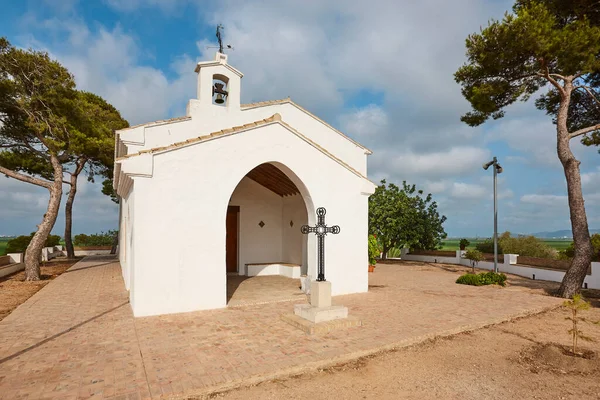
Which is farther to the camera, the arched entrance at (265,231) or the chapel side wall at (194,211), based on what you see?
the arched entrance at (265,231)

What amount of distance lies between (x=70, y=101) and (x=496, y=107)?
17.1 m

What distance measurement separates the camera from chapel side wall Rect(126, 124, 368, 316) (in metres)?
7.74

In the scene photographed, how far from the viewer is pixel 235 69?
1114cm

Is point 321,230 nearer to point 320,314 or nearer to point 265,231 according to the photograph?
point 320,314

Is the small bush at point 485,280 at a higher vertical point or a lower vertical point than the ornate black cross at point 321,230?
lower

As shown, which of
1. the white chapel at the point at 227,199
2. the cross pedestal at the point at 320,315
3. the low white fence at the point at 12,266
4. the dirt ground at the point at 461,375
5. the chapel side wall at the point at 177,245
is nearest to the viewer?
the dirt ground at the point at 461,375

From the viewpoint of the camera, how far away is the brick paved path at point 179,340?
4.55 m

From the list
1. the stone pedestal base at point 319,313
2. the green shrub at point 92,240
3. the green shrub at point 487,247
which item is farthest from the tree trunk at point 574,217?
the green shrub at point 92,240

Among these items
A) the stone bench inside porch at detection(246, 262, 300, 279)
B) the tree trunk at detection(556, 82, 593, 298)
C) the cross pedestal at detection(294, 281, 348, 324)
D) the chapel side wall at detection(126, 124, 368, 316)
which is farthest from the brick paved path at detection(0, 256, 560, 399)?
the stone bench inside porch at detection(246, 262, 300, 279)

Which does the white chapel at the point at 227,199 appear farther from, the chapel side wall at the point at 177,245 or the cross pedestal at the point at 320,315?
the cross pedestal at the point at 320,315

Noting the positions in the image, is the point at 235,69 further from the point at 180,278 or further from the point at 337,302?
the point at 337,302

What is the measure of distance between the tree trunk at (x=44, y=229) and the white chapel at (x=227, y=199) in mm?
2612

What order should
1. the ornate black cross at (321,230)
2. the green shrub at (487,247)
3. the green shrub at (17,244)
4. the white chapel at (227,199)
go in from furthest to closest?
the green shrub at (487,247), the green shrub at (17,244), the white chapel at (227,199), the ornate black cross at (321,230)

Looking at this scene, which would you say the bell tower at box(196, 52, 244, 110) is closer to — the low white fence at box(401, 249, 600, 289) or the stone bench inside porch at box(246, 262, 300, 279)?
the stone bench inside porch at box(246, 262, 300, 279)
